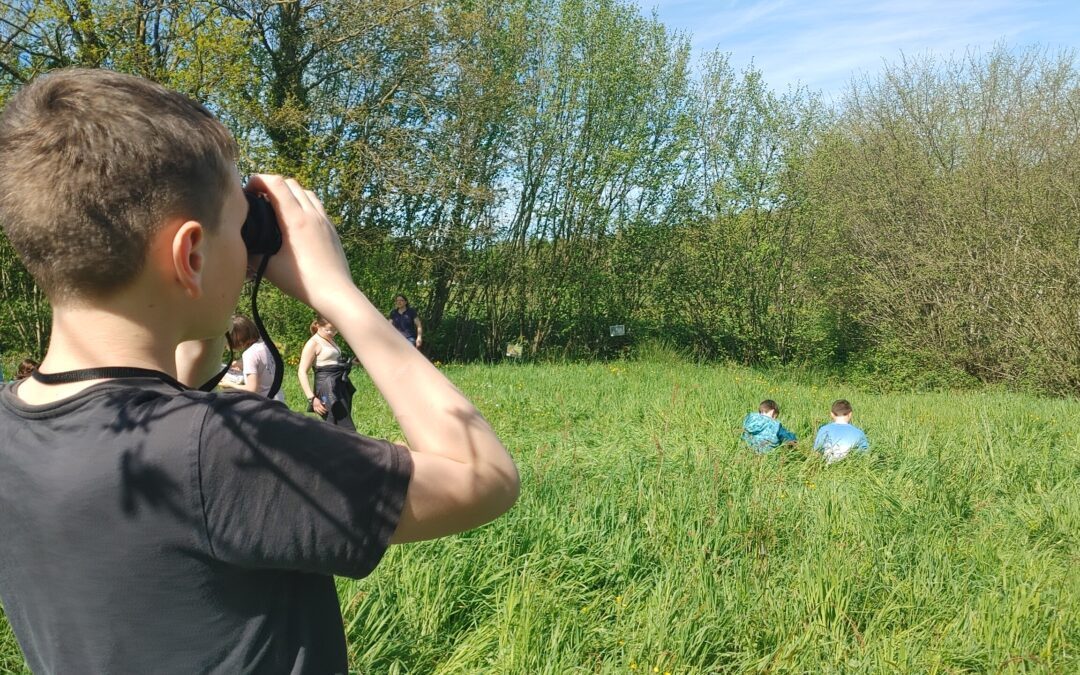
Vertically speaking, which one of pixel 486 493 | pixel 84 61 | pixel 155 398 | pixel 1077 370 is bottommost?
pixel 1077 370

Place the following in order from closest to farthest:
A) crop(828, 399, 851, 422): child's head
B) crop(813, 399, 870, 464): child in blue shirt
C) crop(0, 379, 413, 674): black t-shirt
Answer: crop(0, 379, 413, 674): black t-shirt, crop(813, 399, 870, 464): child in blue shirt, crop(828, 399, 851, 422): child's head

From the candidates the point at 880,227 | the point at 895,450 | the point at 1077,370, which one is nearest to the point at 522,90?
the point at 880,227

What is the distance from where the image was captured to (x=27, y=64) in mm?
12781

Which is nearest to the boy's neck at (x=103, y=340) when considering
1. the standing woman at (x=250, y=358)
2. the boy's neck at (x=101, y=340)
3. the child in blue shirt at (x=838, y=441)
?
the boy's neck at (x=101, y=340)

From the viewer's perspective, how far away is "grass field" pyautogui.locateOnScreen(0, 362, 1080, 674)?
134 inches

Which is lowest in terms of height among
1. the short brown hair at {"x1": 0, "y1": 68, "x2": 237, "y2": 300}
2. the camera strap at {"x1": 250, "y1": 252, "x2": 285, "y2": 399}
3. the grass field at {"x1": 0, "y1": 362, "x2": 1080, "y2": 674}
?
the grass field at {"x1": 0, "y1": 362, "x2": 1080, "y2": 674}

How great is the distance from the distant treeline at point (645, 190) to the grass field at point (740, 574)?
1048cm

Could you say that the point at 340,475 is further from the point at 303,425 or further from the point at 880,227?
the point at 880,227

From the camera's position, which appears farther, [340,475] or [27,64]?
[27,64]

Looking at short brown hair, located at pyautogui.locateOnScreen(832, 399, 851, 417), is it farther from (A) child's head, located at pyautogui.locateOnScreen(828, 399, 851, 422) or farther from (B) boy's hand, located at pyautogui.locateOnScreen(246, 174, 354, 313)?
(B) boy's hand, located at pyautogui.locateOnScreen(246, 174, 354, 313)

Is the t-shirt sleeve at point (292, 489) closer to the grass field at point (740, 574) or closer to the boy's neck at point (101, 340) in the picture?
the boy's neck at point (101, 340)

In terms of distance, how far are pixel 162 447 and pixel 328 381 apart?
270 inches

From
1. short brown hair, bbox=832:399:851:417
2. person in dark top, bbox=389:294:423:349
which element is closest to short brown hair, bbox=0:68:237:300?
short brown hair, bbox=832:399:851:417

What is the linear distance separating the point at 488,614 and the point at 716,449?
10.3 feet
